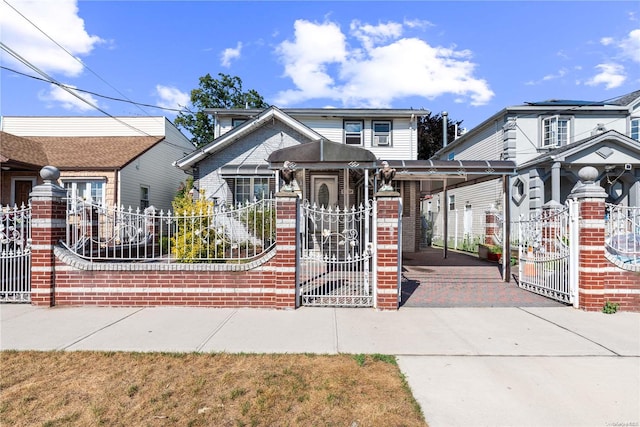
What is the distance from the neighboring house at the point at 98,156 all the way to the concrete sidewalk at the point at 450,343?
30.1ft

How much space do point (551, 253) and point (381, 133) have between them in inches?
401

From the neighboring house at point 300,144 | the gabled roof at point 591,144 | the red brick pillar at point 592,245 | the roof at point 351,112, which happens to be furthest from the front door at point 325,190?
the gabled roof at point 591,144

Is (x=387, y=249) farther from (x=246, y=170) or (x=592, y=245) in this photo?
(x=246, y=170)

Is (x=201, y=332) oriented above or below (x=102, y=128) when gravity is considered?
below

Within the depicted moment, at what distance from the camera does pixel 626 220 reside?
20.7 feet

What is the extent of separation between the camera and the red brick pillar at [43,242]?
6.14 metres

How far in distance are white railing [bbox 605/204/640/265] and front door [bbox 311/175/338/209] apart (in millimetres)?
8248

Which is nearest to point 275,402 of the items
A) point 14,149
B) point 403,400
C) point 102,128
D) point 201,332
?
point 403,400

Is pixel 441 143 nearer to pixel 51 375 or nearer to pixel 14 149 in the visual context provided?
pixel 14 149

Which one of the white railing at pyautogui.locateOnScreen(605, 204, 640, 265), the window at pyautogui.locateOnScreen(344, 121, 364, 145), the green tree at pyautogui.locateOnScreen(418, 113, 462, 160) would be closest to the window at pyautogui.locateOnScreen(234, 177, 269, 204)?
the window at pyautogui.locateOnScreen(344, 121, 364, 145)

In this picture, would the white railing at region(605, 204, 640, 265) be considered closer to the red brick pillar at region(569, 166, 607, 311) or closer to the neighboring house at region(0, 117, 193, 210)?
the red brick pillar at region(569, 166, 607, 311)

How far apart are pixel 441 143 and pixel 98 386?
3164 centimetres

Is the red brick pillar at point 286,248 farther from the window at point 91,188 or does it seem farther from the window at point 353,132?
the window at point 91,188

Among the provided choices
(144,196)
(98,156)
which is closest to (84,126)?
(98,156)
